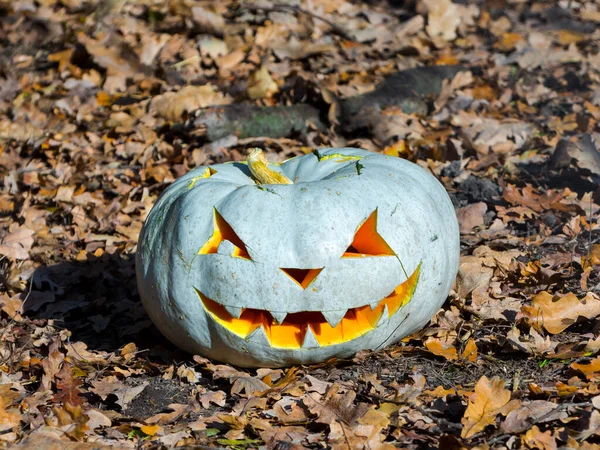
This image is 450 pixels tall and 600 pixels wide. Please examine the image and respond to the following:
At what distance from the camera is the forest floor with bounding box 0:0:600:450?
3.30 metres

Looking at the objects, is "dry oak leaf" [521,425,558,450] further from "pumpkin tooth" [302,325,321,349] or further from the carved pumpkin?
"pumpkin tooth" [302,325,321,349]

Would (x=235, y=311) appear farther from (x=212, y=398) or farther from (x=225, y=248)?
(x=212, y=398)

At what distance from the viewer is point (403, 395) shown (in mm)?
3369

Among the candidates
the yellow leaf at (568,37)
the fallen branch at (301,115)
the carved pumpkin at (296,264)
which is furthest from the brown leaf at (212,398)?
the yellow leaf at (568,37)

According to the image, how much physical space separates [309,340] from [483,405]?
90cm

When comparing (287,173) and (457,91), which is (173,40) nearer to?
(457,91)

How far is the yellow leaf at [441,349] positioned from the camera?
148 inches

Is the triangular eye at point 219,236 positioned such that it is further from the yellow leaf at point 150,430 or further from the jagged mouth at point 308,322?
the yellow leaf at point 150,430

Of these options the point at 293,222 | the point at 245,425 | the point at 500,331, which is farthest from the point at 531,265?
the point at 245,425

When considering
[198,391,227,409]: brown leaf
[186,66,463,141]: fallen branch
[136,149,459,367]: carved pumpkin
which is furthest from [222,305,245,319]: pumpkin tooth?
[186,66,463,141]: fallen branch

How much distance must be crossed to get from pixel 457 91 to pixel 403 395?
4.75 m

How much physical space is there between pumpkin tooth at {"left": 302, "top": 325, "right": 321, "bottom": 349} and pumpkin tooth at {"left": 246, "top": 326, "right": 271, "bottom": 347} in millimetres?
172

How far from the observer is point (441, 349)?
151 inches

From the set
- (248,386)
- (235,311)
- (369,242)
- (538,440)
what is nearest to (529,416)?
(538,440)
